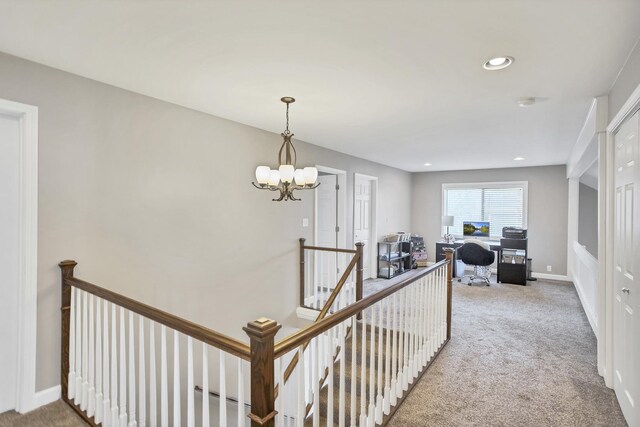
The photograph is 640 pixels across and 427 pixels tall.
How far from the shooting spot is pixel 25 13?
166 centimetres

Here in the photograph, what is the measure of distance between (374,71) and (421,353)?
232 cm

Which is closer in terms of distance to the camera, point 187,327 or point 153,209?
point 187,327

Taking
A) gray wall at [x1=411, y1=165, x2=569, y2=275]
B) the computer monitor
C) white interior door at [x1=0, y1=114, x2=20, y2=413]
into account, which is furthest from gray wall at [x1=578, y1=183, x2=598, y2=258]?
white interior door at [x1=0, y1=114, x2=20, y2=413]

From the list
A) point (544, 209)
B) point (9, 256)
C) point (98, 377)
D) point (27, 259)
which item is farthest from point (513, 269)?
point (9, 256)

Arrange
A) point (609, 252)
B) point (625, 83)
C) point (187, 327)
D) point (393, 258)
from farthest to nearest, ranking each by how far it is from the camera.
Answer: point (393, 258) < point (609, 252) < point (625, 83) < point (187, 327)

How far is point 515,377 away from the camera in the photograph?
2.83 metres

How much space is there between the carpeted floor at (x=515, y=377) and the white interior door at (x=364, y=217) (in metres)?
Result: 2.16

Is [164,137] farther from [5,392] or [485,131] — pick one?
[485,131]

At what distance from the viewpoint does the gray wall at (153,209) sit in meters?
2.27

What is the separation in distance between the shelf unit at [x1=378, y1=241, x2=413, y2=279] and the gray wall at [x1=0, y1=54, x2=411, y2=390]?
2.63 metres

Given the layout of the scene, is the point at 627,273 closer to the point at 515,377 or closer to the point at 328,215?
the point at 515,377

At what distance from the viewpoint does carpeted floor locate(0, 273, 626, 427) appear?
2.26 m

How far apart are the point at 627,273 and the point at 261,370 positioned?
2.39 metres

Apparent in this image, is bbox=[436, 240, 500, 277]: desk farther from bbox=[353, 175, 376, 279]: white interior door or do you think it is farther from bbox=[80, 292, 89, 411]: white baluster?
bbox=[80, 292, 89, 411]: white baluster
